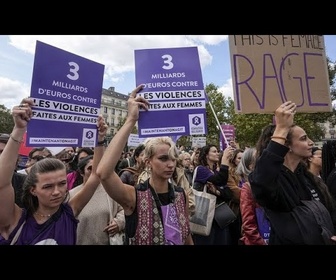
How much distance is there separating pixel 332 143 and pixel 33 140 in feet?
10.5

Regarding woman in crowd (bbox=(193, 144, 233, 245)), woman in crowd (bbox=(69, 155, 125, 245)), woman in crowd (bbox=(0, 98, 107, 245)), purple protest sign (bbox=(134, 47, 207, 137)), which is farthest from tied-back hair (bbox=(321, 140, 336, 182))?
woman in crowd (bbox=(0, 98, 107, 245))

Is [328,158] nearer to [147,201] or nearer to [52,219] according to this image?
[147,201]

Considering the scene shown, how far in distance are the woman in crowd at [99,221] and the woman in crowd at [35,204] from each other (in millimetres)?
584

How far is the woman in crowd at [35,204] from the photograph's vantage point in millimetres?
2061

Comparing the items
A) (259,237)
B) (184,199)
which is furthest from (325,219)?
(259,237)

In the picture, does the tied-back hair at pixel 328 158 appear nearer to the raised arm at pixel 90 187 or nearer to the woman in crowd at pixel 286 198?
the woman in crowd at pixel 286 198

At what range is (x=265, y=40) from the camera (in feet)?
9.03

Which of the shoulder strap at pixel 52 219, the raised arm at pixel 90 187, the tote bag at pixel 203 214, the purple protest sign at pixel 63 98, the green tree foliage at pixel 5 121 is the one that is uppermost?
the green tree foliage at pixel 5 121

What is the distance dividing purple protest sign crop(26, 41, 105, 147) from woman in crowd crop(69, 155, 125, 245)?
646 mm

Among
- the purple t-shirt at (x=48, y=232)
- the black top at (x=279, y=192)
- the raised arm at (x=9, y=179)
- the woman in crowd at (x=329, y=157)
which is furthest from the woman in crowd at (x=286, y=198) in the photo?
the woman in crowd at (x=329, y=157)

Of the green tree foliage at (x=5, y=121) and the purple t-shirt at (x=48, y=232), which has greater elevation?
the green tree foliage at (x=5, y=121)

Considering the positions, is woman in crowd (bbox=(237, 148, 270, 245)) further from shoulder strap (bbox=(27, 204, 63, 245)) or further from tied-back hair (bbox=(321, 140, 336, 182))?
shoulder strap (bbox=(27, 204, 63, 245))
